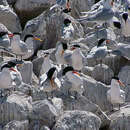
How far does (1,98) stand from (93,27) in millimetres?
6847

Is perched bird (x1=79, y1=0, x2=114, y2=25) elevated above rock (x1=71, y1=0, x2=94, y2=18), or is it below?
above

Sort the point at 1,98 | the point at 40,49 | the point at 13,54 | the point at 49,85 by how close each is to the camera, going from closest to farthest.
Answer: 1. the point at 1,98
2. the point at 49,85
3. the point at 13,54
4. the point at 40,49

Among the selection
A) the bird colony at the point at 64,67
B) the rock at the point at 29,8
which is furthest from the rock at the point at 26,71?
the rock at the point at 29,8

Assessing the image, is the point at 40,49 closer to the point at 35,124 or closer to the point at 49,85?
the point at 49,85

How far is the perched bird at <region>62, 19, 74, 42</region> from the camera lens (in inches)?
569

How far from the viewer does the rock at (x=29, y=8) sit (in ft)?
56.0

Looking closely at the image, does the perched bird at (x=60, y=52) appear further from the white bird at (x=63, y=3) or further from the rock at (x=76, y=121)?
the rock at (x=76, y=121)

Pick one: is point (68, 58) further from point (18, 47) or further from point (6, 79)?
point (6, 79)

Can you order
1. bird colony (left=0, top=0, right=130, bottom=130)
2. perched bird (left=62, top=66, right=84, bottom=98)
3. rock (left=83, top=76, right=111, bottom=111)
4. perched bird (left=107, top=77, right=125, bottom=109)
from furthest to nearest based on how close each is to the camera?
rock (left=83, top=76, right=111, bottom=111), perched bird (left=107, top=77, right=125, bottom=109), perched bird (left=62, top=66, right=84, bottom=98), bird colony (left=0, top=0, right=130, bottom=130)

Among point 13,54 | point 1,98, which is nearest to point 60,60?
point 13,54

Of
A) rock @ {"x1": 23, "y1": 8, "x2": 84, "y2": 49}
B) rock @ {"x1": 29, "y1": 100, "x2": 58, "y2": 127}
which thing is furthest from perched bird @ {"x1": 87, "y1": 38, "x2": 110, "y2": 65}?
rock @ {"x1": 29, "y1": 100, "x2": 58, "y2": 127}

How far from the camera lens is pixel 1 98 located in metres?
10.2

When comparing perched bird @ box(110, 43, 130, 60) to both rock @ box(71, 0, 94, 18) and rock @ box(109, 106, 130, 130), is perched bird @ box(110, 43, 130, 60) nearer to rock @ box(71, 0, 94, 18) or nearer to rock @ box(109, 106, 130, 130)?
rock @ box(109, 106, 130, 130)

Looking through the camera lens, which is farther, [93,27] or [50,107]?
[93,27]
